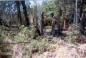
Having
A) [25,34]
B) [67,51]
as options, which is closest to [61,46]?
[67,51]

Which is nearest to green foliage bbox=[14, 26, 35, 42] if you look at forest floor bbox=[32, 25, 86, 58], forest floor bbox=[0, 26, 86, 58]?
forest floor bbox=[0, 26, 86, 58]

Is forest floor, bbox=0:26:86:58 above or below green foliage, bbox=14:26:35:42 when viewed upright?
below

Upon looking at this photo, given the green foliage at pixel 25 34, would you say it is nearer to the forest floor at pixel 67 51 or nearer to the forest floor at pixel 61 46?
the forest floor at pixel 61 46

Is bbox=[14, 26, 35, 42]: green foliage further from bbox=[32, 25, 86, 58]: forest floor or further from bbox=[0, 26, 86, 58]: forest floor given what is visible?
bbox=[32, 25, 86, 58]: forest floor

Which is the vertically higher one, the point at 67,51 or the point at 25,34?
the point at 25,34

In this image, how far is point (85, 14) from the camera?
6.42 feet

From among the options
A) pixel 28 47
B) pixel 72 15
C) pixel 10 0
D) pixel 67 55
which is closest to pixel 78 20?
pixel 72 15

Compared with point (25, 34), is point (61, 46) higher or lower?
lower

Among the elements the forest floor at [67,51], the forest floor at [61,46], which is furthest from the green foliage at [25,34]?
the forest floor at [67,51]

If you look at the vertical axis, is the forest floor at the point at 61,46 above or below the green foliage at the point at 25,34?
below

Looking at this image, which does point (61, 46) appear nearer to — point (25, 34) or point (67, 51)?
point (67, 51)

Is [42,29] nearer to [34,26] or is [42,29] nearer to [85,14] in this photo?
[34,26]

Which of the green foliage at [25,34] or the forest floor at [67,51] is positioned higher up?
the green foliage at [25,34]

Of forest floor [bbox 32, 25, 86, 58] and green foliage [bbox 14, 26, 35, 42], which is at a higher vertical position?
green foliage [bbox 14, 26, 35, 42]
